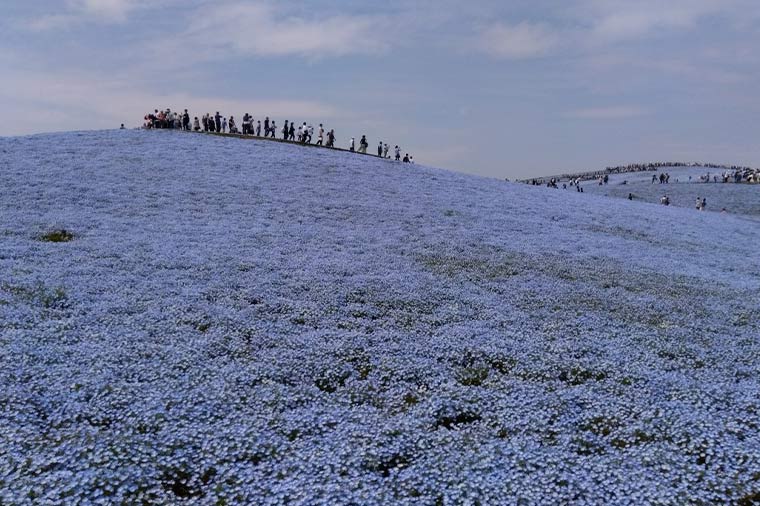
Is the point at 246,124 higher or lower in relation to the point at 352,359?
higher

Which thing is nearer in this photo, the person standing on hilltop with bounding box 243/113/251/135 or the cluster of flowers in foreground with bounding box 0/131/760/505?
the cluster of flowers in foreground with bounding box 0/131/760/505

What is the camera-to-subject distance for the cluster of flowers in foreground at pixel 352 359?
8273 mm

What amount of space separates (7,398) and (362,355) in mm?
6273

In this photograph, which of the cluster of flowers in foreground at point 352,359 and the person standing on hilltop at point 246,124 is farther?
the person standing on hilltop at point 246,124

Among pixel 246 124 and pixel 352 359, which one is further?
pixel 246 124

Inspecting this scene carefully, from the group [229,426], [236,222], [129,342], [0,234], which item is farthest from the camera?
[236,222]

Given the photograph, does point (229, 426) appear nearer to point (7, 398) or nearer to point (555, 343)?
point (7, 398)

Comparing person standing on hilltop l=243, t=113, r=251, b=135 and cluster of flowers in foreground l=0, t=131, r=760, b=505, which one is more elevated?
person standing on hilltop l=243, t=113, r=251, b=135

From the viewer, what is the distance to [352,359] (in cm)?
1205

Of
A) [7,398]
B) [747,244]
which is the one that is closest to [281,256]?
[7,398]

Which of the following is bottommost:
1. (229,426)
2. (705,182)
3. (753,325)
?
(229,426)

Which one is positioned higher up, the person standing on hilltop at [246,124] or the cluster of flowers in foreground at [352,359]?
the person standing on hilltop at [246,124]

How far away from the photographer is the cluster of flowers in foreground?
27.1 feet

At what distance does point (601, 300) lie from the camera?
1666 cm
